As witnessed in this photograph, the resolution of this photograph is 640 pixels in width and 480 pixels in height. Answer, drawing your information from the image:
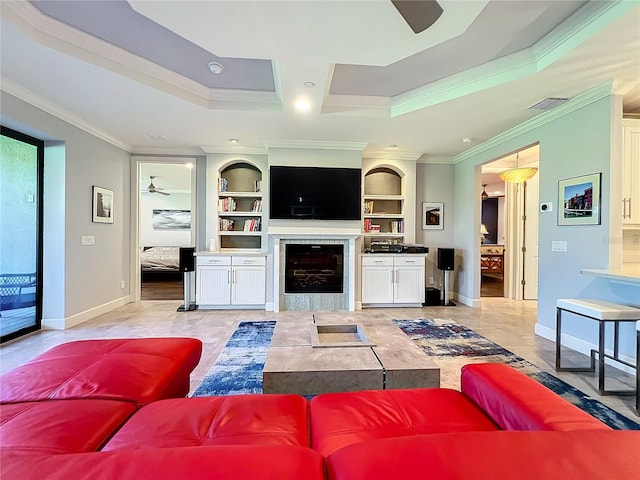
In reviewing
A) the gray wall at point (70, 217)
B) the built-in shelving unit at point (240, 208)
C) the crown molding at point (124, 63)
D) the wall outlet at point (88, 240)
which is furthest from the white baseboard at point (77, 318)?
the crown molding at point (124, 63)

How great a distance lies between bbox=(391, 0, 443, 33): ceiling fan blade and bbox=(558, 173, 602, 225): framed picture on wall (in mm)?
2322

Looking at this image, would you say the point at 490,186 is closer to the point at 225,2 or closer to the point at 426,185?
the point at 426,185

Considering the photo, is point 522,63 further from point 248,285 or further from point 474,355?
point 248,285

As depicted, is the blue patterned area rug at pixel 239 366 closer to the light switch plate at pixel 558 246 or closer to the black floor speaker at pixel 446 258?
the black floor speaker at pixel 446 258

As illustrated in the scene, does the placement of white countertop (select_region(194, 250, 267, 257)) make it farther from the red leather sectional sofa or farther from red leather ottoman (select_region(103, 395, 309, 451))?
red leather ottoman (select_region(103, 395, 309, 451))

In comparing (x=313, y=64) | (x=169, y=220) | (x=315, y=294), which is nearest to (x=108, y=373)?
(x=313, y=64)

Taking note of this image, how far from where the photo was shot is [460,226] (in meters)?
5.32

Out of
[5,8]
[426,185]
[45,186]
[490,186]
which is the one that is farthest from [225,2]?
[490,186]

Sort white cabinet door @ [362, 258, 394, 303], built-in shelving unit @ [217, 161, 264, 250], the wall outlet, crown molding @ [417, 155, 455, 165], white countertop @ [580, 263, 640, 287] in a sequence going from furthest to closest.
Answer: crown molding @ [417, 155, 455, 165] < built-in shelving unit @ [217, 161, 264, 250] < white cabinet door @ [362, 258, 394, 303] < the wall outlet < white countertop @ [580, 263, 640, 287]

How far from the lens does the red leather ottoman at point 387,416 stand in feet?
3.49

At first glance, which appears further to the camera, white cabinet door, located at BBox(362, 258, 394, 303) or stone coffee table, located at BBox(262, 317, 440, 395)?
white cabinet door, located at BBox(362, 258, 394, 303)

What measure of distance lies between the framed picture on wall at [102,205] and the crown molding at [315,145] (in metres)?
2.47

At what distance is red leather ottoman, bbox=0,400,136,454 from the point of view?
0.94 meters

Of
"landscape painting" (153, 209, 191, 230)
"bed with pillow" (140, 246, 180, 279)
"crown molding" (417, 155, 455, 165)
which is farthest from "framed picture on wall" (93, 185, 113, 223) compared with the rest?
"crown molding" (417, 155, 455, 165)
